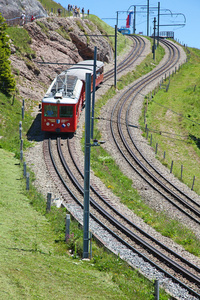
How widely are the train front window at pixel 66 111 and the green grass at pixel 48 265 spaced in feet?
37.6

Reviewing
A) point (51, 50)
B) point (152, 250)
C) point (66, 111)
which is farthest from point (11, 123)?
point (51, 50)

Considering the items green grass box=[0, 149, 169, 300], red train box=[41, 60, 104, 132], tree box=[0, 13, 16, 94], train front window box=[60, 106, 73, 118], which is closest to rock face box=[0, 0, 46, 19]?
tree box=[0, 13, 16, 94]

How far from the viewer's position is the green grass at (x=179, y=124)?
3225cm

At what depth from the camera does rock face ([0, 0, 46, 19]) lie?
1632 inches

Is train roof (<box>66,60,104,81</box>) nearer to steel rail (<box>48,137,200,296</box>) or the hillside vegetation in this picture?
the hillside vegetation

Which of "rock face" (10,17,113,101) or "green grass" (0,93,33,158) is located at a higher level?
"rock face" (10,17,113,101)

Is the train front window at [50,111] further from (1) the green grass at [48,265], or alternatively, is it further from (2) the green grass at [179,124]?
(1) the green grass at [48,265]

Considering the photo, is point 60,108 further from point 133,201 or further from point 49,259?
point 49,259

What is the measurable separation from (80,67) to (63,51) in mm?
11665

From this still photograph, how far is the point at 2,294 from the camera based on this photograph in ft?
29.5

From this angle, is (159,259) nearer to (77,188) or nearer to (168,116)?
(77,188)

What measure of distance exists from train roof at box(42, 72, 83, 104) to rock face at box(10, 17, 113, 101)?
4.44m

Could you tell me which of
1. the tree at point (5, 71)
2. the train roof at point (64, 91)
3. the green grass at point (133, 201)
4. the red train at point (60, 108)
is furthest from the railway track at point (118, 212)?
the tree at point (5, 71)

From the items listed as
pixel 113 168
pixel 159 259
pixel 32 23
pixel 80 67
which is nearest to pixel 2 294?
A: pixel 159 259
